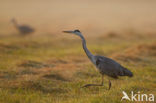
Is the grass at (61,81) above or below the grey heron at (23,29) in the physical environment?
below

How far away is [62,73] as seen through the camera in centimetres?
1190

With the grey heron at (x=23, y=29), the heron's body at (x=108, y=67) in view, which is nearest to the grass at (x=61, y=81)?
the heron's body at (x=108, y=67)

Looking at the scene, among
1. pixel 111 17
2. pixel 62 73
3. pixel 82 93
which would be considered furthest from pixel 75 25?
Answer: pixel 82 93

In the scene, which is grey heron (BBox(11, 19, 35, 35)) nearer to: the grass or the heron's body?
the grass

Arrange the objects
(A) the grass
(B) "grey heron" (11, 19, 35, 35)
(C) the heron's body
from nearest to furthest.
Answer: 1. (A) the grass
2. (C) the heron's body
3. (B) "grey heron" (11, 19, 35, 35)

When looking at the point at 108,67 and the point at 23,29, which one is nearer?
the point at 108,67

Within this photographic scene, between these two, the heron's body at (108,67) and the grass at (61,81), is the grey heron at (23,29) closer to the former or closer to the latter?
the grass at (61,81)

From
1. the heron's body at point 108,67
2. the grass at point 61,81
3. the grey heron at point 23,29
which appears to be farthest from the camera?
the grey heron at point 23,29

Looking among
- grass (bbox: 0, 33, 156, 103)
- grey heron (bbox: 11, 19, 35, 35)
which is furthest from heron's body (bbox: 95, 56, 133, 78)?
grey heron (bbox: 11, 19, 35, 35)

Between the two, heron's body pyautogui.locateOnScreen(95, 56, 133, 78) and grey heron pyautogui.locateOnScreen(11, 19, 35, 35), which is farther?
grey heron pyautogui.locateOnScreen(11, 19, 35, 35)

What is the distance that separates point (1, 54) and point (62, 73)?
16.8 feet

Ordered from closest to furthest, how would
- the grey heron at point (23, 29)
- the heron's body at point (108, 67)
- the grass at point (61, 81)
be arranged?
the grass at point (61, 81), the heron's body at point (108, 67), the grey heron at point (23, 29)

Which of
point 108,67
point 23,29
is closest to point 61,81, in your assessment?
point 108,67

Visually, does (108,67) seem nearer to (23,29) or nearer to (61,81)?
(61,81)
